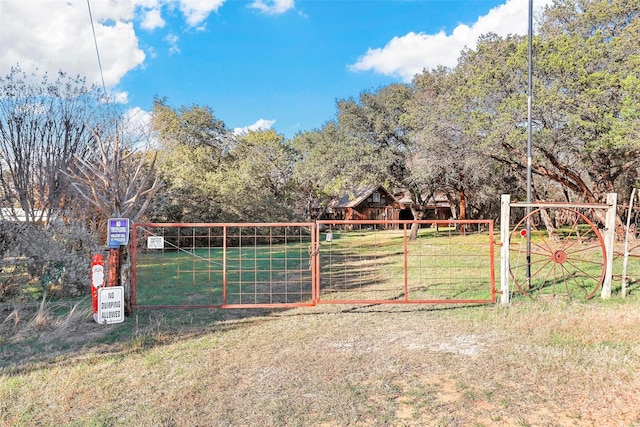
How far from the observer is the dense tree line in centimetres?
1040

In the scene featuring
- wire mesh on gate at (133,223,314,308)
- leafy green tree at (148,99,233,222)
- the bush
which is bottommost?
wire mesh on gate at (133,223,314,308)

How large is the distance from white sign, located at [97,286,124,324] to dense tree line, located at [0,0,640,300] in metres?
1.20

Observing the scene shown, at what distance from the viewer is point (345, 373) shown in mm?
4219

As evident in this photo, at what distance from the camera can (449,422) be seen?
10.6 ft

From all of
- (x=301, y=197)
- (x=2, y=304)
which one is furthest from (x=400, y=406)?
(x=301, y=197)

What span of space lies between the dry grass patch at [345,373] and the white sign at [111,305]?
→ 0.17 meters

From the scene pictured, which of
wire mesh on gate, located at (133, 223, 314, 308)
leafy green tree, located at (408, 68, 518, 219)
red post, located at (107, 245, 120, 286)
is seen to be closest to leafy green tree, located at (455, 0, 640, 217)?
leafy green tree, located at (408, 68, 518, 219)

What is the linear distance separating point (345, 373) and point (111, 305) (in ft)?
11.5

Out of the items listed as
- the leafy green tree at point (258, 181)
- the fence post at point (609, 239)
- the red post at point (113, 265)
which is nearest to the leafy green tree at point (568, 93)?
the fence post at point (609, 239)

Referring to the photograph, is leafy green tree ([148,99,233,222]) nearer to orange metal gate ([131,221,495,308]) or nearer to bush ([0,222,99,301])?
orange metal gate ([131,221,495,308])

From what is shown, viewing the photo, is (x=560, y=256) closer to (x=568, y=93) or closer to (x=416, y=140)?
(x=568, y=93)

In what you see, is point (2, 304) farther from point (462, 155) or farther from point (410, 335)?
point (462, 155)

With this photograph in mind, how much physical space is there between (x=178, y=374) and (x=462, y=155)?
15570 mm

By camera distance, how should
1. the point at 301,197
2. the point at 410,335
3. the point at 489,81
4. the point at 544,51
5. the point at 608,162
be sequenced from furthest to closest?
the point at 301,197 → the point at 608,162 → the point at 489,81 → the point at 544,51 → the point at 410,335
